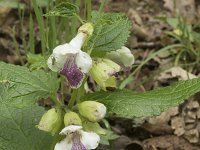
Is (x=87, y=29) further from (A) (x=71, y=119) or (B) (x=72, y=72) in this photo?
(A) (x=71, y=119)

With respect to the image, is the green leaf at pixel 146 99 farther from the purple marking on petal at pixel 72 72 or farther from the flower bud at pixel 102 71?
the purple marking on petal at pixel 72 72

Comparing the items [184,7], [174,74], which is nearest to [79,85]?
[174,74]

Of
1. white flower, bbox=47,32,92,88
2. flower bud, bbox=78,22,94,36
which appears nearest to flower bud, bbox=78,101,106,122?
white flower, bbox=47,32,92,88

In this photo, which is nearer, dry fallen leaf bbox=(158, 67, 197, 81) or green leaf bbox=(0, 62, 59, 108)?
green leaf bbox=(0, 62, 59, 108)

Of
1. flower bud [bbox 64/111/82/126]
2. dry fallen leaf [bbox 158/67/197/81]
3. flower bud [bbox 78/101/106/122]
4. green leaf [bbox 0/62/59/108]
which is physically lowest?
dry fallen leaf [bbox 158/67/197/81]

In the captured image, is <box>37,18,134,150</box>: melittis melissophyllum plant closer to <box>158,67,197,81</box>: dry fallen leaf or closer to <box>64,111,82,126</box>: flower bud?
<box>64,111,82,126</box>: flower bud

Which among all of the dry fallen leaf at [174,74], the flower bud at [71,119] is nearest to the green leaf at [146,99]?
the flower bud at [71,119]
